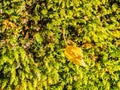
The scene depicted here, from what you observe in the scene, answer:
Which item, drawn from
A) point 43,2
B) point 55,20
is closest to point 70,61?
point 55,20

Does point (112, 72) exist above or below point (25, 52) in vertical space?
below

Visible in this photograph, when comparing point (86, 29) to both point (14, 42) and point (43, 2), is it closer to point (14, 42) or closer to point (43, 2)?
point (43, 2)

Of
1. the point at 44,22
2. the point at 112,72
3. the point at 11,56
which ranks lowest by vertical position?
the point at 112,72
